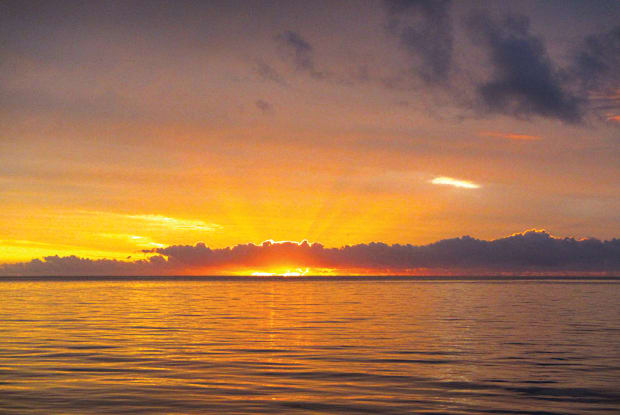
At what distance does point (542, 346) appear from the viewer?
34188mm

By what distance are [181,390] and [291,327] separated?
23369 mm

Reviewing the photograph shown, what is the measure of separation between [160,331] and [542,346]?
23745mm

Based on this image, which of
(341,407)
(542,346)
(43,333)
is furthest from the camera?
(43,333)

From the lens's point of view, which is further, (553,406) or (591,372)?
(591,372)

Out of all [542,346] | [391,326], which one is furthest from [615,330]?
[391,326]

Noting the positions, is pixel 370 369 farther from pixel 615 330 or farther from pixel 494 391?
pixel 615 330

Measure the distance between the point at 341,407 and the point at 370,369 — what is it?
23.5 ft

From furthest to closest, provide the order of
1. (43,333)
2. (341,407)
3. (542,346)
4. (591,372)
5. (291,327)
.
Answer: (291,327) → (43,333) → (542,346) → (591,372) → (341,407)

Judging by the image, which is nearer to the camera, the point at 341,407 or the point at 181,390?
the point at 341,407

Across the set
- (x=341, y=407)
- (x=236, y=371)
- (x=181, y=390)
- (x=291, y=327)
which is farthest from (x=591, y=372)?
(x=291, y=327)

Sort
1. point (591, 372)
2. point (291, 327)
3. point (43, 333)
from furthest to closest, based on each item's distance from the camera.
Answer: point (291, 327)
point (43, 333)
point (591, 372)

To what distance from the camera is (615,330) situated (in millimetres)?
41969

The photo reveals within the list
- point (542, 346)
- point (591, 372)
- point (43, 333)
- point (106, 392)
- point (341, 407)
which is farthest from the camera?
point (43, 333)

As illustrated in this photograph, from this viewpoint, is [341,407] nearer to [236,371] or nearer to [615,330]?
[236,371]
